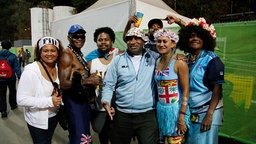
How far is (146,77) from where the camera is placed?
2713mm

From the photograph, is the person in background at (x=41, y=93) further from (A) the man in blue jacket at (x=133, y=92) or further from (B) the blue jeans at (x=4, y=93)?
(B) the blue jeans at (x=4, y=93)

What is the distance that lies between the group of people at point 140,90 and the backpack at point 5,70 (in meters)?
4.07

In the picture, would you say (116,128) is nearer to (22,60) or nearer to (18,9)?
(22,60)

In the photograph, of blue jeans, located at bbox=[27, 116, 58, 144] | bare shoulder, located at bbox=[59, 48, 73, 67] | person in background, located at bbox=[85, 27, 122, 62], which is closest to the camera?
blue jeans, located at bbox=[27, 116, 58, 144]

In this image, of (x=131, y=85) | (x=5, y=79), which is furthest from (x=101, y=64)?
(x=5, y=79)

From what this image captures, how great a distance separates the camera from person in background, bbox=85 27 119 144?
3230mm

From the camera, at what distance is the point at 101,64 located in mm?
3277

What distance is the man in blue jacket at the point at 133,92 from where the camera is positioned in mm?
2705

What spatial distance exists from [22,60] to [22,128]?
18008mm

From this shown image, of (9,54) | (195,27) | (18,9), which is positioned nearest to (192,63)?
(195,27)

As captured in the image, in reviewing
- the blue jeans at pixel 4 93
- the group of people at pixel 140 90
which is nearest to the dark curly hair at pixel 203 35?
the group of people at pixel 140 90

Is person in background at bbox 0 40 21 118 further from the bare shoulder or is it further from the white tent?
the bare shoulder

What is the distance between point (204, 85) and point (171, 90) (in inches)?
13.0

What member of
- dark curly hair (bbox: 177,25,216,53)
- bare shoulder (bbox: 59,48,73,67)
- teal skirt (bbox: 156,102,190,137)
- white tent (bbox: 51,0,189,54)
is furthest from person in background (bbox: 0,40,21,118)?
dark curly hair (bbox: 177,25,216,53)
